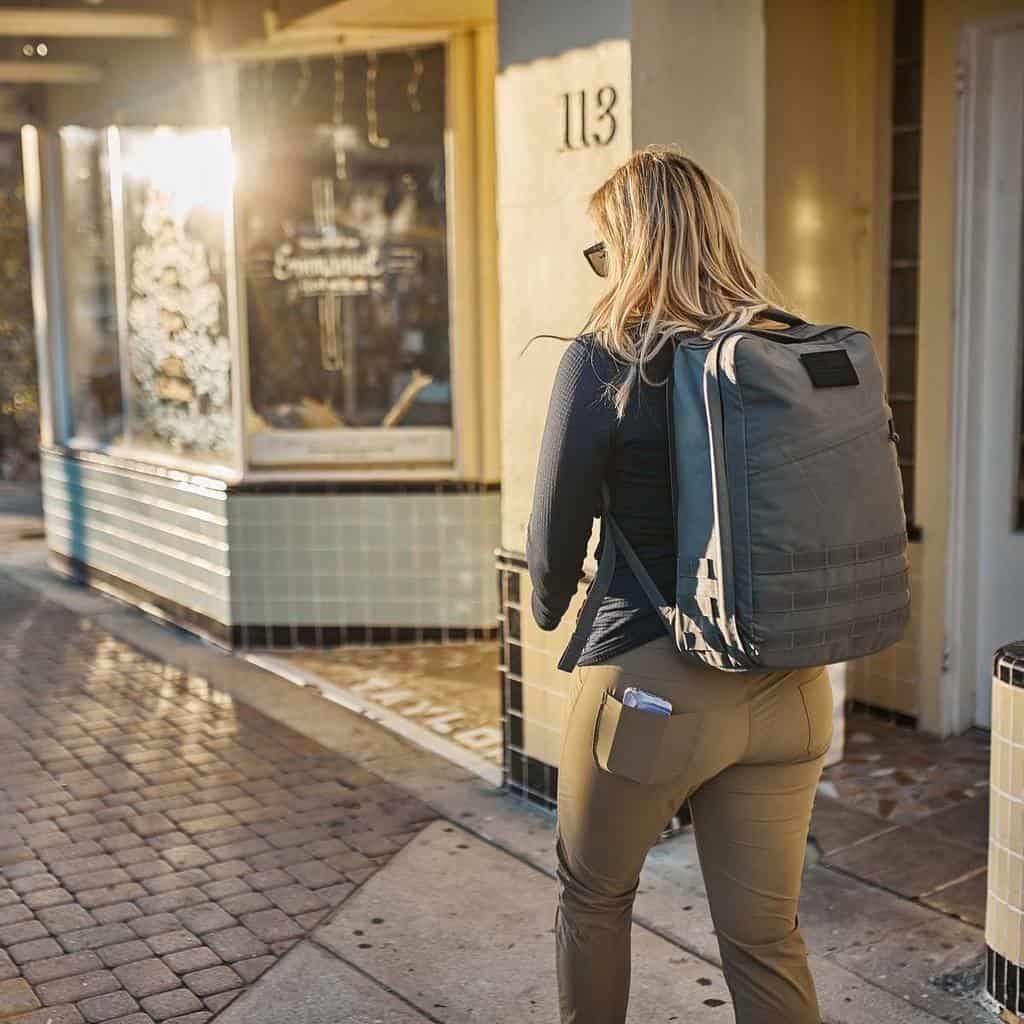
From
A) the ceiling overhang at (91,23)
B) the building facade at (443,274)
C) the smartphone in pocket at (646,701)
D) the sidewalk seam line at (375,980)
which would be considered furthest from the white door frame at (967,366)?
the ceiling overhang at (91,23)

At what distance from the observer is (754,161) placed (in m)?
4.75

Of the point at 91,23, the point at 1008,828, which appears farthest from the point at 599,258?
the point at 91,23

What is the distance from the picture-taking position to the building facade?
191 inches

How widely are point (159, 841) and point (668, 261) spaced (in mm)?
3138

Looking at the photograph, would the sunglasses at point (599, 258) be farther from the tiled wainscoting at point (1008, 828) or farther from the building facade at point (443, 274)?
the building facade at point (443, 274)

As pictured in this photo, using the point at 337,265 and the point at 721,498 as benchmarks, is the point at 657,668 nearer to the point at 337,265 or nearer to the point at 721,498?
the point at 721,498

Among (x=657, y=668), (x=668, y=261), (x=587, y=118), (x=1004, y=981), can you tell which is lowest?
(x=1004, y=981)

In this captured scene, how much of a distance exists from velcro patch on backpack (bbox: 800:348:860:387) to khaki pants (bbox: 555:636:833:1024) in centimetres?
54

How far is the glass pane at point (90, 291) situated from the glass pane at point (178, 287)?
0.40 m

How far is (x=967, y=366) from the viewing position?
18.2 feet

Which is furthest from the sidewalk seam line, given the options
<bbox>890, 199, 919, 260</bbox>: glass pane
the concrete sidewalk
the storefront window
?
the storefront window

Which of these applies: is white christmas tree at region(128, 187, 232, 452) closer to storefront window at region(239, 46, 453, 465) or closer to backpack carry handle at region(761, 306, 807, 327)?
storefront window at region(239, 46, 453, 465)

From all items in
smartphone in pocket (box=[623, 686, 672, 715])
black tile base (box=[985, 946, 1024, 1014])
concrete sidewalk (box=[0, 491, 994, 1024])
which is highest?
smartphone in pocket (box=[623, 686, 672, 715])

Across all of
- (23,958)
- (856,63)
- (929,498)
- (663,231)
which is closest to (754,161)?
(856,63)
